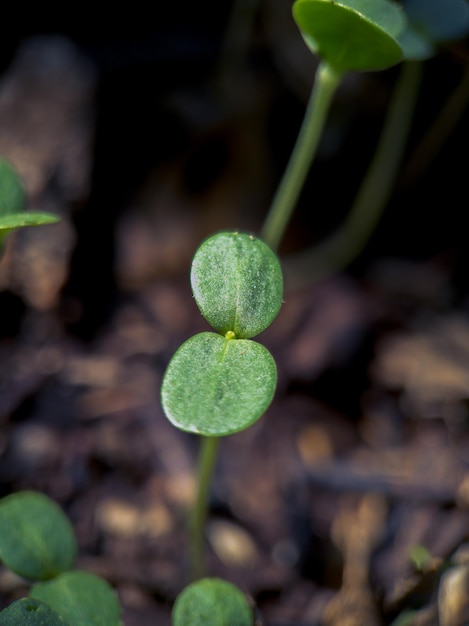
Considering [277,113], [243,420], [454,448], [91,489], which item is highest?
[243,420]

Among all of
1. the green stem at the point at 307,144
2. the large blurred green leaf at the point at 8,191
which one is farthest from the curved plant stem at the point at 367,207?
the large blurred green leaf at the point at 8,191

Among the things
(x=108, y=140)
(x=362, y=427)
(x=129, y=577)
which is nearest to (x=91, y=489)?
(x=129, y=577)

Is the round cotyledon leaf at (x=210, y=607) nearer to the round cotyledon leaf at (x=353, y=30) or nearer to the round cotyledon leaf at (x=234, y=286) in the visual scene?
the round cotyledon leaf at (x=234, y=286)

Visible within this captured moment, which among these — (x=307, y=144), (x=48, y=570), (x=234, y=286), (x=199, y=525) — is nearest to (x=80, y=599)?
(x=48, y=570)

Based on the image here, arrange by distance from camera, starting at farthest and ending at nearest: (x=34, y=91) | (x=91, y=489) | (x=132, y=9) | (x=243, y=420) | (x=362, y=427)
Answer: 1. (x=132, y=9)
2. (x=34, y=91)
3. (x=362, y=427)
4. (x=91, y=489)
5. (x=243, y=420)

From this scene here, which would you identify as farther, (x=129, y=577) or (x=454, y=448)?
(x=454, y=448)

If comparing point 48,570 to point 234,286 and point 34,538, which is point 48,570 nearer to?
point 34,538

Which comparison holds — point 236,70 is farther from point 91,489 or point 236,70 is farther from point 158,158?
point 91,489
